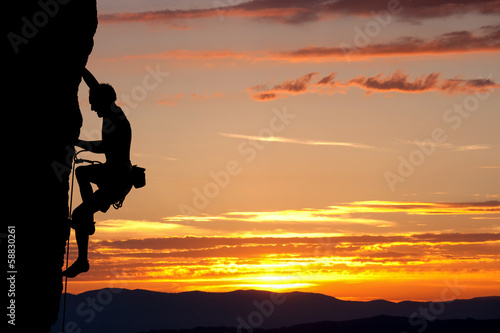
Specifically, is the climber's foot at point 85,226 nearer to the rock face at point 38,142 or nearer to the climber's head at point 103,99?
the rock face at point 38,142

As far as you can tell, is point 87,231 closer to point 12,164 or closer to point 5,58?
point 12,164

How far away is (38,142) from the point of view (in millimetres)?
14164

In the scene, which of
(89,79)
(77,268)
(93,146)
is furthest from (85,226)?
(89,79)

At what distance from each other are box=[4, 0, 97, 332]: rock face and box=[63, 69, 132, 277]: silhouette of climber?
0.30 metres

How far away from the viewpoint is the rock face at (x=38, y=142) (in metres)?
13.7

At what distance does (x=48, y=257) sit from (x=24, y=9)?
4743 mm

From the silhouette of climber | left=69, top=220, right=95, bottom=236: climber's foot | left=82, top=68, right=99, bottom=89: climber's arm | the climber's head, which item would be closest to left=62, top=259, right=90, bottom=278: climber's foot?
the silhouette of climber

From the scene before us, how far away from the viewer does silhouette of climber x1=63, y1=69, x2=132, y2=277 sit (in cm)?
1527

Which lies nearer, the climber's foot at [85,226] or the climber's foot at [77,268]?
the climber's foot at [77,268]

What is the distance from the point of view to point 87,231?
15562 millimetres

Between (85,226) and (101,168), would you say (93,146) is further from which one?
(85,226)

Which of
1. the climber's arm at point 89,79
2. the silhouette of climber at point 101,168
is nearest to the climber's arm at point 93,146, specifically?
the silhouette of climber at point 101,168

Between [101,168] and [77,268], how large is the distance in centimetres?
209

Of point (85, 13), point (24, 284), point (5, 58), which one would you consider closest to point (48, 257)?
point (24, 284)
